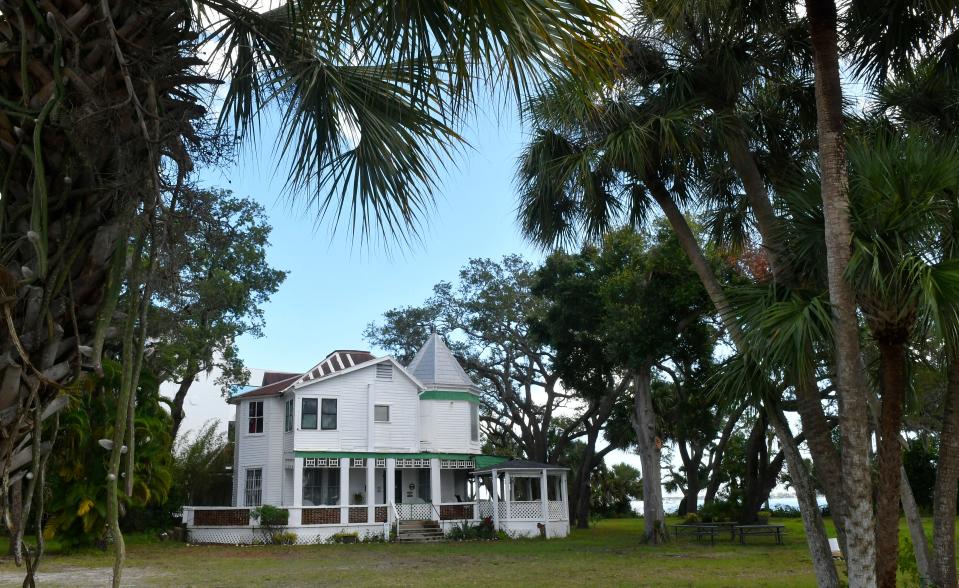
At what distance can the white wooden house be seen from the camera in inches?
1121

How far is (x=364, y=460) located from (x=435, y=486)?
10.2 ft

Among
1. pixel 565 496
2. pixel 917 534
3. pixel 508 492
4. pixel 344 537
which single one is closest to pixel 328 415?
pixel 344 537

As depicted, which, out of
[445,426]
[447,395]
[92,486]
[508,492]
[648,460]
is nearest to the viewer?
[92,486]

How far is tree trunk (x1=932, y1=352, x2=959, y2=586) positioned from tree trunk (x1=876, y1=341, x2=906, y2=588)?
22.3 inches

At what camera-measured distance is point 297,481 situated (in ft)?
93.8

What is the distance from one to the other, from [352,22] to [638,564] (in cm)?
1702

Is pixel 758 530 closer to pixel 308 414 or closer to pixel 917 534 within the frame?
pixel 917 534

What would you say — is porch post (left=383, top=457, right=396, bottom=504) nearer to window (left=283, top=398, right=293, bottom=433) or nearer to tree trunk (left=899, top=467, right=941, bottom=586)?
window (left=283, top=398, right=293, bottom=433)

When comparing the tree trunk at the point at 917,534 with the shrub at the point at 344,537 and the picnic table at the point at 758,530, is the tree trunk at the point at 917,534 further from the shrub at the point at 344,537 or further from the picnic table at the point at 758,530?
the shrub at the point at 344,537

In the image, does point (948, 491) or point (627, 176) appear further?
point (627, 176)

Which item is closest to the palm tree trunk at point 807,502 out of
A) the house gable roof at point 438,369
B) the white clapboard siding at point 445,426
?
the white clapboard siding at point 445,426

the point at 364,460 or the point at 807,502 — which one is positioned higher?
the point at 364,460

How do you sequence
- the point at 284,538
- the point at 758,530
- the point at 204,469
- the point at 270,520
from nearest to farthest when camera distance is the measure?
the point at 758,530, the point at 284,538, the point at 270,520, the point at 204,469

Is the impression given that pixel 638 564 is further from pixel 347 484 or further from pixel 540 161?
pixel 347 484
